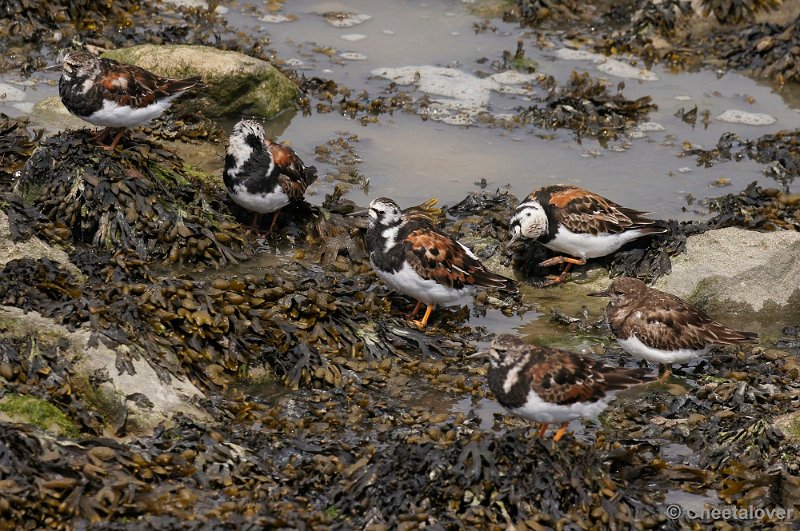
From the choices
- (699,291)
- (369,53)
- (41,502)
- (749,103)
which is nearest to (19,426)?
(41,502)

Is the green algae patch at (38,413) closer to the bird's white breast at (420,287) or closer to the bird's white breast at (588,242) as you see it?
the bird's white breast at (420,287)

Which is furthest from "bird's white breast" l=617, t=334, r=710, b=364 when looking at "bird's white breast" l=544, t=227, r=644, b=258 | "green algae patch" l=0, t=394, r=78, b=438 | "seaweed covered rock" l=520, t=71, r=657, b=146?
"seaweed covered rock" l=520, t=71, r=657, b=146

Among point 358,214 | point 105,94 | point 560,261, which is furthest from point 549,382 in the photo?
point 105,94

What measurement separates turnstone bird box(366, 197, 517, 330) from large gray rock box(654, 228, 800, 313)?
1.98m

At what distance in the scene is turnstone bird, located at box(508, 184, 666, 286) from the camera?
1017 cm

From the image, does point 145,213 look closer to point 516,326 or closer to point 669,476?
point 516,326

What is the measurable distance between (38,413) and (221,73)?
7098mm

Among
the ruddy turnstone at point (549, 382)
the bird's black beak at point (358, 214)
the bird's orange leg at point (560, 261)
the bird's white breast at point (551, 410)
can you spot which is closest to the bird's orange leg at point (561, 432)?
the ruddy turnstone at point (549, 382)

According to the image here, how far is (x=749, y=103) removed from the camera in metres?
14.7

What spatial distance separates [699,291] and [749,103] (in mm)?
5932

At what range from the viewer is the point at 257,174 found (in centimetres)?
986

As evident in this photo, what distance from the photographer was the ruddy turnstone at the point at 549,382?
21.9ft

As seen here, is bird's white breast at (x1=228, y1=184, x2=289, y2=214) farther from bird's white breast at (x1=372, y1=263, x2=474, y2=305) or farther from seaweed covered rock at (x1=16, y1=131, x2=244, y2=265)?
bird's white breast at (x1=372, y1=263, x2=474, y2=305)

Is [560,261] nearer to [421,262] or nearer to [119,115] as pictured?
[421,262]
